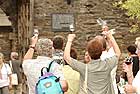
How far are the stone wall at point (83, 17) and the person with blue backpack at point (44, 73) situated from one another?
44.0 ft

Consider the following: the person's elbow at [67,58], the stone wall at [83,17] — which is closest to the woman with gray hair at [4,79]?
the person's elbow at [67,58]

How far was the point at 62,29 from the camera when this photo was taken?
69.2 feet

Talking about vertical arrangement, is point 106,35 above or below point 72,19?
above

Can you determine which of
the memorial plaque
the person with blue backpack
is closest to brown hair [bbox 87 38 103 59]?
the person with blue backpack

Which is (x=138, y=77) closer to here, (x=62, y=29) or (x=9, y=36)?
(x=62, y=29)

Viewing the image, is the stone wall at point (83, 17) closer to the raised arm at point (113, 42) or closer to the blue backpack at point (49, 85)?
the raised arm at point (113, 42)

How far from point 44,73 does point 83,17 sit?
1397 cm

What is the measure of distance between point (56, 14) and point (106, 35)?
44.6 feet

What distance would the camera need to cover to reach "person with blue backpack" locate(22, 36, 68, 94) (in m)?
7.22

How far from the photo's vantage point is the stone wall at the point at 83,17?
21.1 metres

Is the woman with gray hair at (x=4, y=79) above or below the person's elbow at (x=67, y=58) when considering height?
below

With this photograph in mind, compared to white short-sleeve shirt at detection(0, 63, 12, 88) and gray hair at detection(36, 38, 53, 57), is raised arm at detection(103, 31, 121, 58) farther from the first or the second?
white short-sleeve shirt at detection(0, 63, 12, 88)

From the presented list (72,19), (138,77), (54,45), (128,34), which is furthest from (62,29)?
(138,77)

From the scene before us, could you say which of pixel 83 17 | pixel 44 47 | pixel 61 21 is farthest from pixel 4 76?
pixel 83 17
